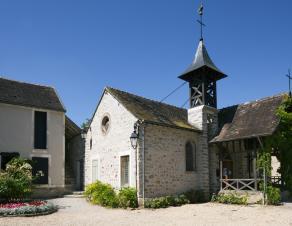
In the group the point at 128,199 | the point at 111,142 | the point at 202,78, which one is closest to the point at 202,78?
the point at 202,78

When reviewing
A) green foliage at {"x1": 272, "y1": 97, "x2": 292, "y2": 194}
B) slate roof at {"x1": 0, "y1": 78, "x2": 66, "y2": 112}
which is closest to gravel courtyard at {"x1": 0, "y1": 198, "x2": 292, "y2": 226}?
green foliage at {"x1": 272, "y1": 97, "x2": 292, "y2": 194}

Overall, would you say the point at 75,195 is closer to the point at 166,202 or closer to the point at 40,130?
the point at 40,130

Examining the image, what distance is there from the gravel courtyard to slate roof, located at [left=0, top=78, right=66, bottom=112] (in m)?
7.22

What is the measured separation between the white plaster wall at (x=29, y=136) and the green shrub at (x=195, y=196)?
7.65 meters

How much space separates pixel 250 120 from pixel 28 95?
1254 centimetres

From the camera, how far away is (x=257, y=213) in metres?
12.6

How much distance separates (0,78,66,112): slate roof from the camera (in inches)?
752

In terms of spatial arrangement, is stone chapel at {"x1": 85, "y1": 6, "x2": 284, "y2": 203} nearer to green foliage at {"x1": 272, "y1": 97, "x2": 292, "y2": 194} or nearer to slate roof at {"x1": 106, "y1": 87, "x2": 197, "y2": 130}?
slate roof at {"x1": 106, "y1": 87, "x2": 197, "y2": 130}

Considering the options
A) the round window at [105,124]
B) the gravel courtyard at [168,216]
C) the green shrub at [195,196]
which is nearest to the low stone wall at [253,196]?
the gravel courtyard at [168,216]

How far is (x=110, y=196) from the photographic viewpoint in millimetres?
15172

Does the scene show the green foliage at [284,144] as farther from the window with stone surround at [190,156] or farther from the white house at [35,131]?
the white house at [35,131]

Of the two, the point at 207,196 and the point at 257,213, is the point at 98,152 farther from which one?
the point at 257,213

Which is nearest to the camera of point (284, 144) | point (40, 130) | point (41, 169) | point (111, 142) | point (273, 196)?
point (273, 196)

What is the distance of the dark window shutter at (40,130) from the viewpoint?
64.1ft
